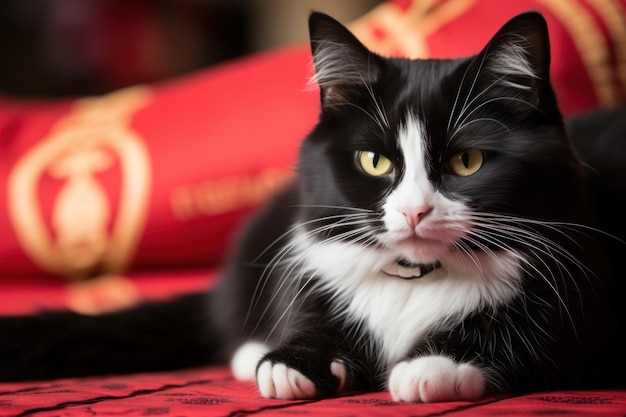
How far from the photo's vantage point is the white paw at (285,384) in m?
1.04

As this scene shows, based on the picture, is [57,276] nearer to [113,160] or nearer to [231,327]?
[113,160]

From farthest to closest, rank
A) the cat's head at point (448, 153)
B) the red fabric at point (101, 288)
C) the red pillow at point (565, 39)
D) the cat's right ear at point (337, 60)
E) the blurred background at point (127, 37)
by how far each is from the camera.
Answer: the blurred background at point (127, 37), the red fabric at point (101, 288), the red pillow at point (565, 39), the cat's right ear at point (337, 60), the cat's head at point (448, 153)

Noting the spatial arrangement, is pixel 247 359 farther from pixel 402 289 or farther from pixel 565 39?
pixel 565 39

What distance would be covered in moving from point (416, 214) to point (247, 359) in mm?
515

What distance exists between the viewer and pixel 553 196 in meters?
1.07

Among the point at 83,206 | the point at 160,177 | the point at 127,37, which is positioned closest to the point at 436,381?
the point at 160,177

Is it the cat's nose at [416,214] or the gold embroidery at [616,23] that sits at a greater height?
the gold embroidery at [616,23]

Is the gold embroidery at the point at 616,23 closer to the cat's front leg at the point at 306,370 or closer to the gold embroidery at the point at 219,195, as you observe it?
the gold embroidery at the point at 219,195

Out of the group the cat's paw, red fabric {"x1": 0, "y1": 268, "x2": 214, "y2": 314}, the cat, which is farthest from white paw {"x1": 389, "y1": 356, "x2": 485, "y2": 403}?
red fabric {"x1": 0, "y1": 268, "x2": 214, "y2": 314}

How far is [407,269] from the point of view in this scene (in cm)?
114

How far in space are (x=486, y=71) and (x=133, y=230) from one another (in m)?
1.27

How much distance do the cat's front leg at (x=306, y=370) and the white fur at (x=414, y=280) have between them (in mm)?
71

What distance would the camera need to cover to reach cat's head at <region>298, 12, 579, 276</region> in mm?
1037

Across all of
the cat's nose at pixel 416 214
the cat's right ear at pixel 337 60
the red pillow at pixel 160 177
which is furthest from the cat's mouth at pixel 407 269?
the red pillow at pixel 160 177
